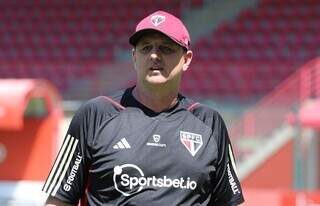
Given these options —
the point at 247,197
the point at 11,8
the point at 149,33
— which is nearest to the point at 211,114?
the point at 149,33

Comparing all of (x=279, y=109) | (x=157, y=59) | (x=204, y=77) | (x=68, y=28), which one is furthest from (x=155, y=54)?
(x=68, y=28)

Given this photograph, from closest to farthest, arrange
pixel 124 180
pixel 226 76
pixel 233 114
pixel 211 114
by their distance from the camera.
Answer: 1. pixel 124 180
2. pixel 211 114
3. pixel 233 114
4. pixel 226 76

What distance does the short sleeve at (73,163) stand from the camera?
2.57m

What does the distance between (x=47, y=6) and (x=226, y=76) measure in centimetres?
503

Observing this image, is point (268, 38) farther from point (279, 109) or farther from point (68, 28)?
point (279, 109)

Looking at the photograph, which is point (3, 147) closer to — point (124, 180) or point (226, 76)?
point (124, 180)

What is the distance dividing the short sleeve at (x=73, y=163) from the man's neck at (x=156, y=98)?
178 millimetres

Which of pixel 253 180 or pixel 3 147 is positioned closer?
pixel 3 147

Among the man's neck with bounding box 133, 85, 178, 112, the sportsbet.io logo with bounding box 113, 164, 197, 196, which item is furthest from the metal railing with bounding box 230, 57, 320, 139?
the sportsbet.io logo with bounding box 113, 164, 197, 196

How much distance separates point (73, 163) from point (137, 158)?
0.67ft

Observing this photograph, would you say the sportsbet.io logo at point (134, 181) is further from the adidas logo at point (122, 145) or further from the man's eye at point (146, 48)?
the man's eye at point (146, 48)

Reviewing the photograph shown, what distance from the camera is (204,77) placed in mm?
11422

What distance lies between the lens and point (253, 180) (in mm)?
10469

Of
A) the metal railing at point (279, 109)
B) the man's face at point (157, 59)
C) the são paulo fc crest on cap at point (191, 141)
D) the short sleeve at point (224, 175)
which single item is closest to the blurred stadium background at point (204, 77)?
the metal railing at point (279, 109)
